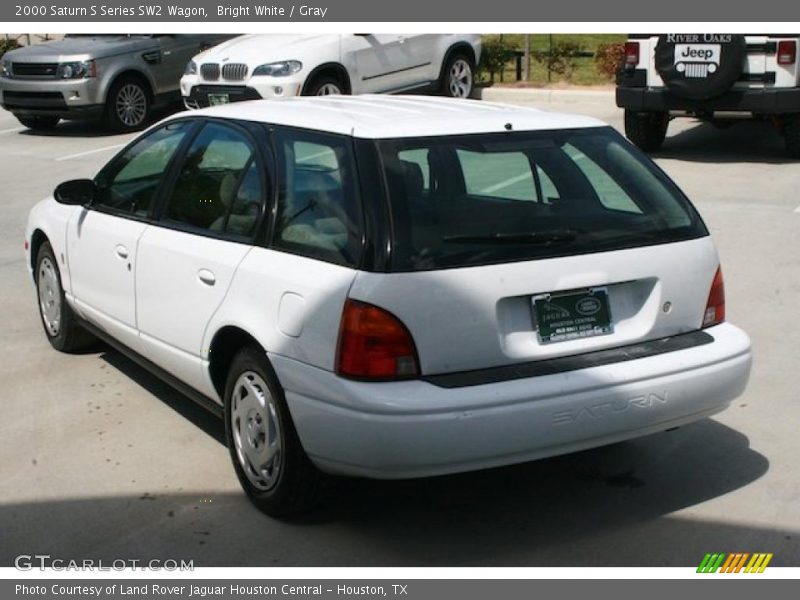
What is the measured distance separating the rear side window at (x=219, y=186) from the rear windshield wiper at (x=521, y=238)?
93cm

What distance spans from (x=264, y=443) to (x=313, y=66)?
10.8 metres

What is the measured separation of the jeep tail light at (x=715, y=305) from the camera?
4.90 m

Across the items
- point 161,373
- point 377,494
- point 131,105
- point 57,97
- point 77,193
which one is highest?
point 77,193

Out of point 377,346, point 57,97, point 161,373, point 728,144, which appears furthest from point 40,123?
point 377,346

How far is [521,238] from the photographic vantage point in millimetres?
4480

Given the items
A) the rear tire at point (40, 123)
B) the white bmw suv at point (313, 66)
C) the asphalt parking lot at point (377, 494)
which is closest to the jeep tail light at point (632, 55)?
the white bmw suv at point (313, 66)

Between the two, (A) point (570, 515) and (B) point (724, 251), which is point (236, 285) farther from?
(B) point (724, 251)

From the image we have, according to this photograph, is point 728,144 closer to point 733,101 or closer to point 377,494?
point 733,101

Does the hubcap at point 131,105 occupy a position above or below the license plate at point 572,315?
below

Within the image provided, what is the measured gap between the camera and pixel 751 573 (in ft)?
14.1

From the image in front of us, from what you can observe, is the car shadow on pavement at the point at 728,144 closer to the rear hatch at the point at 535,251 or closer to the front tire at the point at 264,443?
the rear hatch at the point at 535,251

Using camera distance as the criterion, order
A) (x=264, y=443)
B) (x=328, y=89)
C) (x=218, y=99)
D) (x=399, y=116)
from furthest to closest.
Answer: (x=328, y=89)
(x=218, y=99)
(x=399, y=116)
(x=264, y=443)
